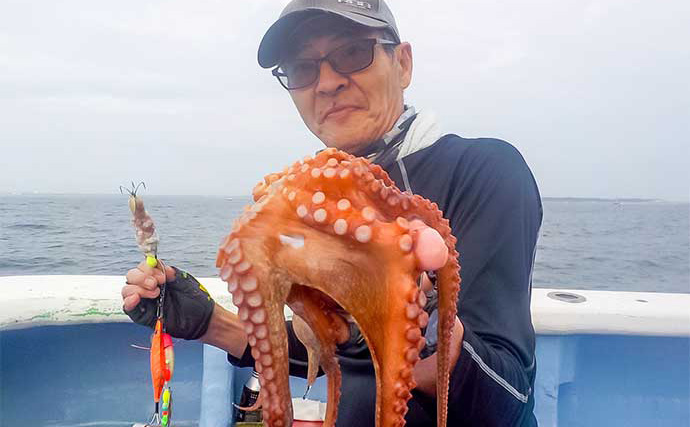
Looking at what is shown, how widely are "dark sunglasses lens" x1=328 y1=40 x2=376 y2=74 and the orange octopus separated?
112 centimetres

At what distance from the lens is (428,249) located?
858 millimetres

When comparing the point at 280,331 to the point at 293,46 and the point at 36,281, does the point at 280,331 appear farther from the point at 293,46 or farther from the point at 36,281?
the point at 36,281

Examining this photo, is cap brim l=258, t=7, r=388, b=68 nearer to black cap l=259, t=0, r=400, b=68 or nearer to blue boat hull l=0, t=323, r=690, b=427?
black cap l=259, t=0, r=400, b=68

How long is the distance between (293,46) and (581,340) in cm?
363

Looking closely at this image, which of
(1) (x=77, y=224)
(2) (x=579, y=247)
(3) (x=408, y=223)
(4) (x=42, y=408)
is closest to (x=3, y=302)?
(4) (x=42, y=408)

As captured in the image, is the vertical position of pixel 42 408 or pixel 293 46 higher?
pixel 293 46

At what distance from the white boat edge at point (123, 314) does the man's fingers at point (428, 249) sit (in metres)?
2.86

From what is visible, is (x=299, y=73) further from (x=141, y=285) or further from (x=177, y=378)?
(x=177, y=378)

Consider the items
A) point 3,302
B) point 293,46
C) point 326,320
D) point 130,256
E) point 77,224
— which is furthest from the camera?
point 77,224

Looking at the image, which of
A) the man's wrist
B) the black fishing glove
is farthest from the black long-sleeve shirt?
the black fishing glove

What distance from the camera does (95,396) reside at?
4.14m

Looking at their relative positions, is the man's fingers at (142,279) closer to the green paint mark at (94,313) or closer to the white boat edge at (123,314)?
the white boat edge at (123,314)

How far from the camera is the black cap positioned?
182 cm

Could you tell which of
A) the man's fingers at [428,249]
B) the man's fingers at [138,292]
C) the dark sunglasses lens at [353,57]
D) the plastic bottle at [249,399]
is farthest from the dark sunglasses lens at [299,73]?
the plastic bottle at [249,399]
